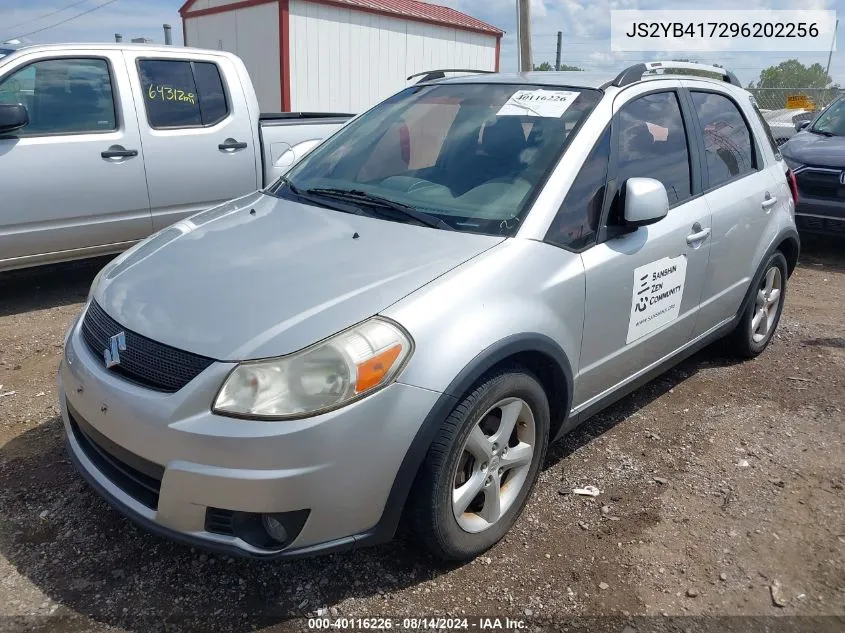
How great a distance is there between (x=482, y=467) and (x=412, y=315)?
2.23ft

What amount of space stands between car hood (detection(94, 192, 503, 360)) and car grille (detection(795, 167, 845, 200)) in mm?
6234

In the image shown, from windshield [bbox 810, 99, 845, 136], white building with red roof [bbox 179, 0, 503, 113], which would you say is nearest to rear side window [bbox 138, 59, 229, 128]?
white building with red roof [bbox 179, 0, 503, 113]

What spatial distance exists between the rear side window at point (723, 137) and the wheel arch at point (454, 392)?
1723 mm

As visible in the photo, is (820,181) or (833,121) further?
(833,121)

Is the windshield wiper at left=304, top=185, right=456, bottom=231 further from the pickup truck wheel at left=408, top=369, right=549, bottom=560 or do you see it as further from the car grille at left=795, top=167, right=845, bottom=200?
the car grille at left=795, top=167, right=845, bottom=200

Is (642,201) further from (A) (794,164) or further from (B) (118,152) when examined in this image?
(A) (794,164)

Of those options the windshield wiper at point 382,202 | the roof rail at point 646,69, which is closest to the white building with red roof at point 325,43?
the roof rail at point 646,69

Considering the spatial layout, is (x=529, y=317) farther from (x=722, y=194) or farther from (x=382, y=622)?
(x=722, y=194)

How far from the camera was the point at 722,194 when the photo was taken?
3828 millimetres

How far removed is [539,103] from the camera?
3.28 metres

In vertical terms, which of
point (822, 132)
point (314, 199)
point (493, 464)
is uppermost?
point (822, 132)

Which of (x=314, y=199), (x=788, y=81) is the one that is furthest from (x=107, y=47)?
(x=788, y=81)

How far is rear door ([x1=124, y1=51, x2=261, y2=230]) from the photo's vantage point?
5629 mm

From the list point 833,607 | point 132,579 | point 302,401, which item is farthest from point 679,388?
point 132,579
